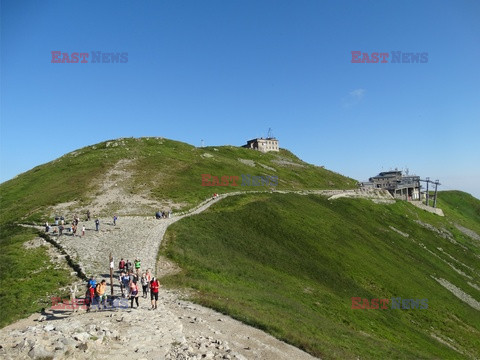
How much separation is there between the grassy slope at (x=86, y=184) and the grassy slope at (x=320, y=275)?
443 inches

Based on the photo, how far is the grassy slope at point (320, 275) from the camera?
26.1 metres

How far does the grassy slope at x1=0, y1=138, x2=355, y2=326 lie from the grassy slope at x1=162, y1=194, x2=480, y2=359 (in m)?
11.3

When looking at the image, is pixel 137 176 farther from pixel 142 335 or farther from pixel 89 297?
pixel 142 335

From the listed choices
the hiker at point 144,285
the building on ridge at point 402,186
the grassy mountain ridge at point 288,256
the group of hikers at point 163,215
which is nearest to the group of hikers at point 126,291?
the hiker at point 144,285

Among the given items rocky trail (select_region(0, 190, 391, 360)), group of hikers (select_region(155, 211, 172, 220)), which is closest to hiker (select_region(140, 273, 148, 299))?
rocky trail (select_region(0, 190, 391, 360))

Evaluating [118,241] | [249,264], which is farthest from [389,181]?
[118,241]

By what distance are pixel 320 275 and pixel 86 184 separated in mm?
55340

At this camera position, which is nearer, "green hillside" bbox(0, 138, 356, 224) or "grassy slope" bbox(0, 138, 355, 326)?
"grassy slope" bbox(0, 138, 355, 326)

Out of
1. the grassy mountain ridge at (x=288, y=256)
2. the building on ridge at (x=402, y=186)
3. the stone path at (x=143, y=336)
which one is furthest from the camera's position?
the building on ridge at (x=402, y=186)

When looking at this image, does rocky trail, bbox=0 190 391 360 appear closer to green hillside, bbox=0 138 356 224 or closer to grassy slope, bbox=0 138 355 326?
grassy slope, bbox=0 138 355 326

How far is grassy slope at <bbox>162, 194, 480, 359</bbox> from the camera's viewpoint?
85.6 feet

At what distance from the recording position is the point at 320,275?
44.0m

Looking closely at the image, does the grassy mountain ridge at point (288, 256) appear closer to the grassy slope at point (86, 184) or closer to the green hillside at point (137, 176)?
the grassy slope at point (86, 184)

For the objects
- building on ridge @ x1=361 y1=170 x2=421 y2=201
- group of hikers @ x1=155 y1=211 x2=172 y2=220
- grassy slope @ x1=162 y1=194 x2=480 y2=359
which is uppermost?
building on ridge @ x1=361 y1=170 x2=421 y2=201
